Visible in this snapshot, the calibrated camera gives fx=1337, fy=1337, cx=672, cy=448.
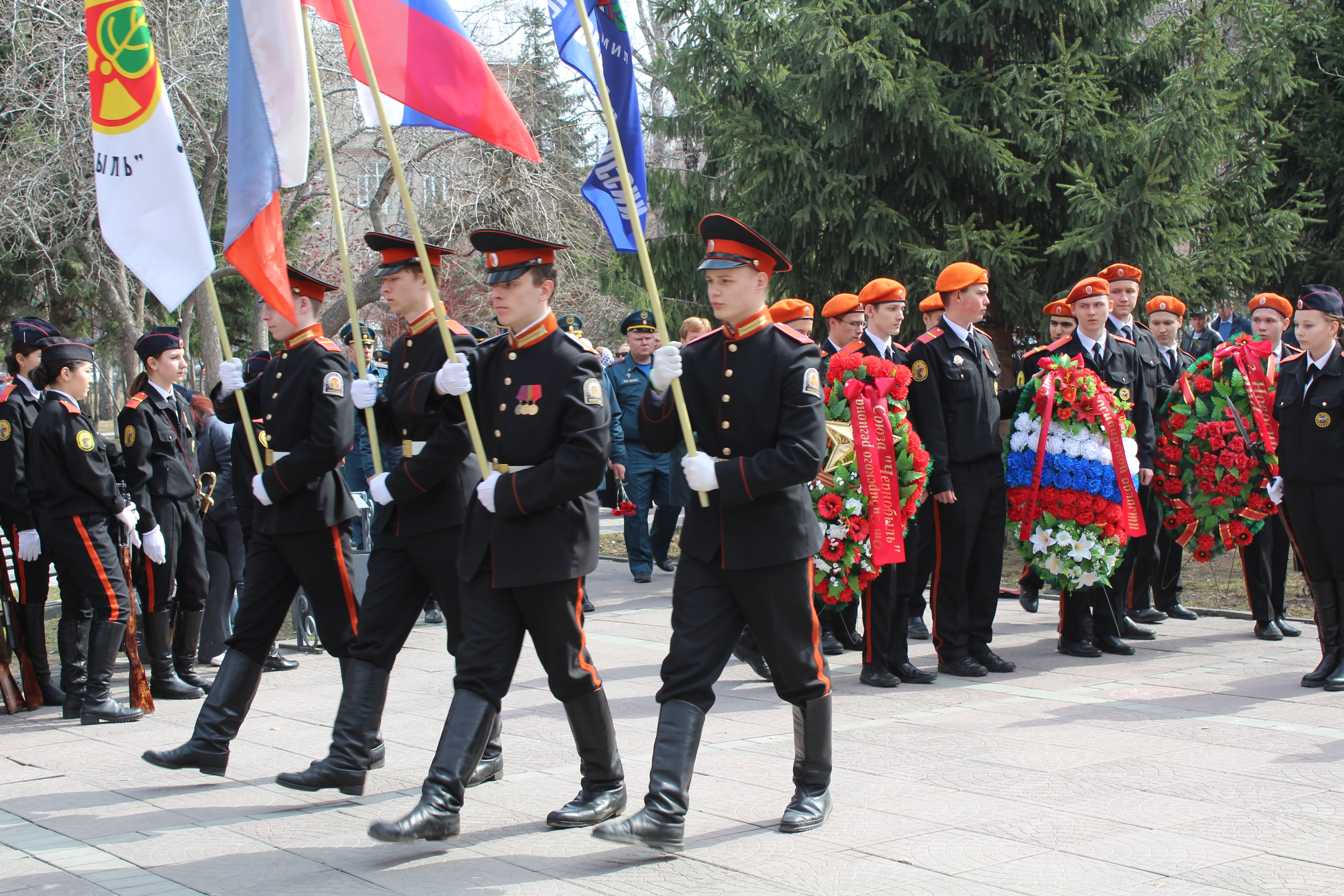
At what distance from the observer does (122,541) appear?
7488mm

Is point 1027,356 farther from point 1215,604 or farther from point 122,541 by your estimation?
point 122,541

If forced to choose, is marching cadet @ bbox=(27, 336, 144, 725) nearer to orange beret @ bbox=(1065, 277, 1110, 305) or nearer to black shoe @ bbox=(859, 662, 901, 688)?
black shoe @ bbox=(859, 662, 901, 688)

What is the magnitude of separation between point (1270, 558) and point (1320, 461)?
5.68 ft

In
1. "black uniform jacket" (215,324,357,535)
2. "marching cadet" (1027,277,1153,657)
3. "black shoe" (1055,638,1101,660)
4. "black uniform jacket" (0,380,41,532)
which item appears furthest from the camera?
"marching cadet" (1027,277,1153,657)

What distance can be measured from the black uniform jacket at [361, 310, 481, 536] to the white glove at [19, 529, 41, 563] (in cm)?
273

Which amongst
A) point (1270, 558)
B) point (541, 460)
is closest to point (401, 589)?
point (541, 460)

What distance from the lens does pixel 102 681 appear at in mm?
6973

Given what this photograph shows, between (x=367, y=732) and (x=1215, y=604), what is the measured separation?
280 inches

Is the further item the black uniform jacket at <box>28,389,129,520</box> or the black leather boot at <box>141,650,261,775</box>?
the black uniform jacket at <box>28,389,129,520</box>

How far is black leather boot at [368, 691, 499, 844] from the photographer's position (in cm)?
436

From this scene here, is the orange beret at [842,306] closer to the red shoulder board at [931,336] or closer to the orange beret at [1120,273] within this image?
the red shoulder board at [931,336]

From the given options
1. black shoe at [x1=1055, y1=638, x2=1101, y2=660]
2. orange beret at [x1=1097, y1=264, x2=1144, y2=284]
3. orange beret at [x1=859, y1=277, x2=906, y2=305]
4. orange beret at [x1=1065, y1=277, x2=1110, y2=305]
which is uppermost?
orange beret at [x1=1097, y1=264, x2=1144, y2=284]

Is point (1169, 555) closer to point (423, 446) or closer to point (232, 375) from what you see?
point (423, 446)

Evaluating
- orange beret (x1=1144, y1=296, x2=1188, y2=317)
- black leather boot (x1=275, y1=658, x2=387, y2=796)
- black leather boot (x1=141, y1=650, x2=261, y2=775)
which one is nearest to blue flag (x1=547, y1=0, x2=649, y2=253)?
black leather boot (x1=275, y1=658, x2=387, y2=796)
